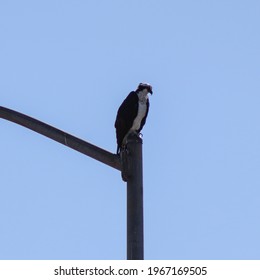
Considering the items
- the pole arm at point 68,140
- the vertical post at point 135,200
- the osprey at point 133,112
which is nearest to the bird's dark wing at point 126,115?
the osprey at point 133,112

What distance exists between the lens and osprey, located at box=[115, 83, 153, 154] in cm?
881

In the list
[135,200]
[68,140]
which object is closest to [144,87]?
[68,140]

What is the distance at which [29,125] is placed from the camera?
460cm

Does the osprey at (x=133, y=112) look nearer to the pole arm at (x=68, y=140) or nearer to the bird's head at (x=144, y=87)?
the bird's head at (x=144, y=87)

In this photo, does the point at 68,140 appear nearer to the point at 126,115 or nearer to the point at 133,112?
the point at 126,115

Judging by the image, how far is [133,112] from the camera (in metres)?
9.43

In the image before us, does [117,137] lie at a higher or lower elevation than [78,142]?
higher

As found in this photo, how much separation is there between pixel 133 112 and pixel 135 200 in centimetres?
580
